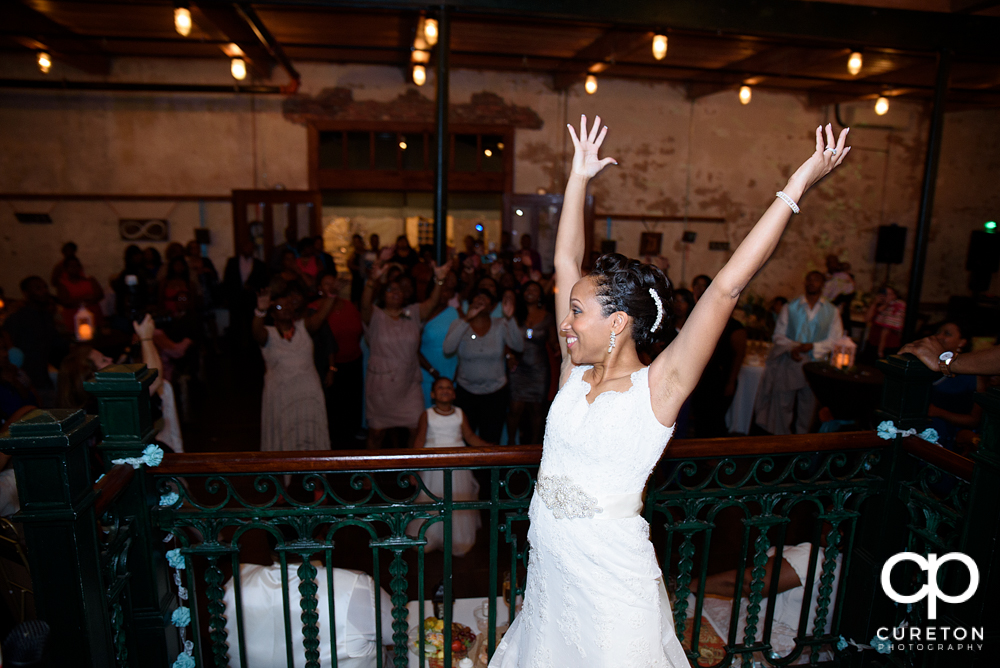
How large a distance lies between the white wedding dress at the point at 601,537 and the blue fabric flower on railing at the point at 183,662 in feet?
3.70

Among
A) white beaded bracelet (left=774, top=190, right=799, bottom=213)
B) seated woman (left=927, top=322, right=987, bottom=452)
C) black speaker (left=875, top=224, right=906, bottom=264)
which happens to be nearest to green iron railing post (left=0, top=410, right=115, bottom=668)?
white beaded bracelet (left=774, top=190, right=799, bottom=213)

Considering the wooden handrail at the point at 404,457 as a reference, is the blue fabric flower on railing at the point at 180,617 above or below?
below

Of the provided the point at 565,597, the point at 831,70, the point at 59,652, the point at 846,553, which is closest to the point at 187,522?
the point at 59,652

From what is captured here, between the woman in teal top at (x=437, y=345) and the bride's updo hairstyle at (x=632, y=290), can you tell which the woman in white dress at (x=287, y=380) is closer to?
the woman in teal top at (x=437, y=345)

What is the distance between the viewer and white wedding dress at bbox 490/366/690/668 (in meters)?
1.56

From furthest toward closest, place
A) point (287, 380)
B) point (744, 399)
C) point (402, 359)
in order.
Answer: point (744, 399)
point (402, 359)
point (287, 380)

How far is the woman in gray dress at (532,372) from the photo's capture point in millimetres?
4980

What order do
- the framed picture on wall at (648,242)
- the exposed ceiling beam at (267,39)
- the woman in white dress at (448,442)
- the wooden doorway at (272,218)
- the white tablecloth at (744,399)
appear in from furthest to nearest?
the framed picture on wall at (648,242), the wooden doorway at (272,218), the exposed ceiling beam at (267,39), the white tablecloth at (744,399), the woman in white dress at (448,442)

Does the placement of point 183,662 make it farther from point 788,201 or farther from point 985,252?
point 985,252

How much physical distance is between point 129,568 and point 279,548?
1.42 feet

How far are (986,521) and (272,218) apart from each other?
982 cm

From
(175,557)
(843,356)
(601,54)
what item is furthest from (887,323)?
(175,557)

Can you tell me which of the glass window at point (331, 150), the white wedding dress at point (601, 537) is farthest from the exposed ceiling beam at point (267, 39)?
the white wedding dress at point (601, 537)

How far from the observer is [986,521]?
185cm
